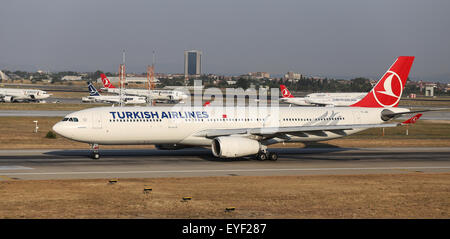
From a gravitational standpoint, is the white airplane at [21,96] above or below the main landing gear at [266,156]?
above

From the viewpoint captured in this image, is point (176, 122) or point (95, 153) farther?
point (176, 122)

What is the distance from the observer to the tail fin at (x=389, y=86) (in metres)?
46.5

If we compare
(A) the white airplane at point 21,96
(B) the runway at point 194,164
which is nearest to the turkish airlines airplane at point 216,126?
(B) the runway at point 194,164

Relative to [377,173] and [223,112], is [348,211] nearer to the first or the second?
[377,173]

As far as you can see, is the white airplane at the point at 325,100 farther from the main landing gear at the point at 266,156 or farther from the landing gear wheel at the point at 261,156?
the landing gear wheel at the point at 261,156

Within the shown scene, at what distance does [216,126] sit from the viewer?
40.2 meters

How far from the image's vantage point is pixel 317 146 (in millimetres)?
50812

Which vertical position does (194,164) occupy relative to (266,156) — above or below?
below

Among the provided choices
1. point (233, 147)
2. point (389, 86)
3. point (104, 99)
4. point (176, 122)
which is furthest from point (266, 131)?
point (104, 99)

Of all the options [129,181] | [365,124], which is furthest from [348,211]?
[365,124]

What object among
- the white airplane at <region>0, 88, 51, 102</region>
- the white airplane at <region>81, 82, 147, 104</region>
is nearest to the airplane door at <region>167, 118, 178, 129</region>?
the white airplane at <region>81, 82, 147, 104</region>

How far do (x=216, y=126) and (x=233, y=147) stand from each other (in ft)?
12.9

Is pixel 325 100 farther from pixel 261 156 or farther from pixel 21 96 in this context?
pixel 261 156

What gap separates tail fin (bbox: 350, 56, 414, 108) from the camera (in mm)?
46469
